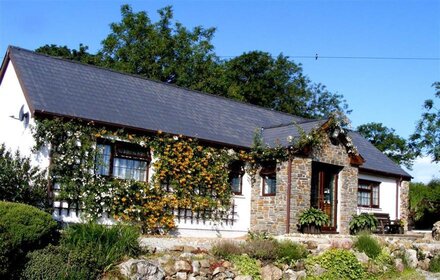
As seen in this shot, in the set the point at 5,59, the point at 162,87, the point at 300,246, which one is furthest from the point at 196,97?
the point at 300,246

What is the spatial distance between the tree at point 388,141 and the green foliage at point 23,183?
31926 millimetres

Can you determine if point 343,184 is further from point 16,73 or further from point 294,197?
point 16,73

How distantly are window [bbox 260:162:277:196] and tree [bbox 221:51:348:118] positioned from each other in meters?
19.3

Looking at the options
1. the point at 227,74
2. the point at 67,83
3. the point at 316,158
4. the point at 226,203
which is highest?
the point at 227,74

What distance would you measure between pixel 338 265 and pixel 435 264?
3.64 m

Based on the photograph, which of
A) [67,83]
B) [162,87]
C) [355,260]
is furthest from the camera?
[162,87]

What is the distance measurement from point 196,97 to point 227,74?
17.5 meters

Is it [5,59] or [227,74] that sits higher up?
[227,74]

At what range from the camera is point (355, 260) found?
13.2 m

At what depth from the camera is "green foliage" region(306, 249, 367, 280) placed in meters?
12.9

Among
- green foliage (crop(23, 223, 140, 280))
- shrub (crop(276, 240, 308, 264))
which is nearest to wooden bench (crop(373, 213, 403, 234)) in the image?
shrub (crop(276, 240, 308, 264))

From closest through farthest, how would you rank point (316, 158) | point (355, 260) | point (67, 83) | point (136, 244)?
point (136, 244) → point (355, 260) → point (67, 83) → point (316, 158)

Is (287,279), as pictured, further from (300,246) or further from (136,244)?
(136,244)

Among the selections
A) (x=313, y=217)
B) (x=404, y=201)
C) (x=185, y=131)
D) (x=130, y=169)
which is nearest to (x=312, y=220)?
(x=313, y=217)
